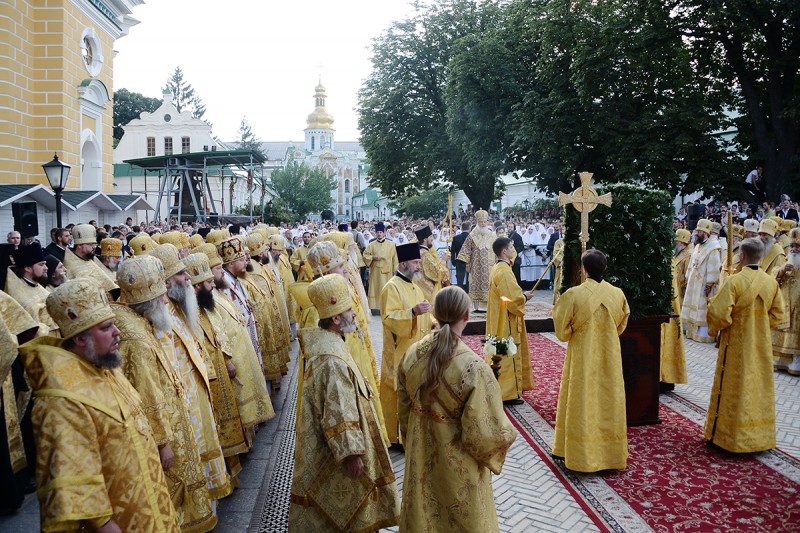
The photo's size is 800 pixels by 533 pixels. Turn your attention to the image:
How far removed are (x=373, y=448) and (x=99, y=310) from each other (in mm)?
1744

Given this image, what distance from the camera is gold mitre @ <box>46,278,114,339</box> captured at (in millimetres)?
2988

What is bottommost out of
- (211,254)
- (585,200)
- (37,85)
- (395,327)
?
(395,327)

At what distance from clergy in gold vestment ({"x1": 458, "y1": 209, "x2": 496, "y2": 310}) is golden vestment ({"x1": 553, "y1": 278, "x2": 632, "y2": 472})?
859 centimetres

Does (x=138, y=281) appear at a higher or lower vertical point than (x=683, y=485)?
higher

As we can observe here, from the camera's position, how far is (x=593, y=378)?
5.95 meters

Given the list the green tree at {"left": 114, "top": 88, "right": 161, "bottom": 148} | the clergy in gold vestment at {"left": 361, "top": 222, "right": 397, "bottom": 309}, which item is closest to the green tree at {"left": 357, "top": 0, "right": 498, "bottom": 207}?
the clergy in gold vestment at {"left": 361, "top": 222, "right": 397, "bottom": 309}

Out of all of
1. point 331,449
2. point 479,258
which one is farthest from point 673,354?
point 331,449

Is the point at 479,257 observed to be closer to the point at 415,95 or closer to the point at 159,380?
the point at 159,380

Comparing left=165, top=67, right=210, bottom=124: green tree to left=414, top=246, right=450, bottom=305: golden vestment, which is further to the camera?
left=165, top=67, right=210, bottom=124: green tree

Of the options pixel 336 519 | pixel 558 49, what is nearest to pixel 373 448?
pixel 336 519

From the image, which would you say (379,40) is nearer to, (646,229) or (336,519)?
(646,229)

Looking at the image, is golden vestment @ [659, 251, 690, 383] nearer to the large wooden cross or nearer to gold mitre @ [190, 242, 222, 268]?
the large wooden cross

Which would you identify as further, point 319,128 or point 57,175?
point 319,128

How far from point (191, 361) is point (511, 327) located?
4.68 m
